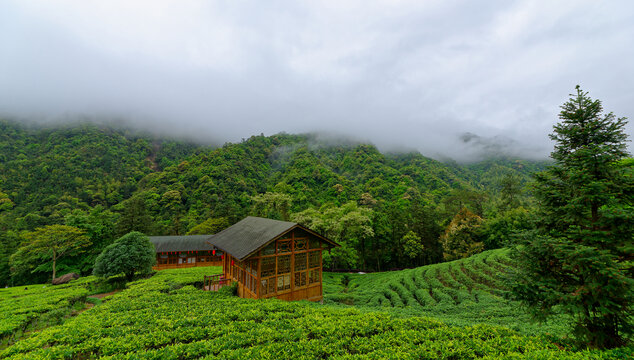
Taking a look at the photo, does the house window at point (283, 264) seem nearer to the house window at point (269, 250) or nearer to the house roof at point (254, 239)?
the house window at point (269, 250)

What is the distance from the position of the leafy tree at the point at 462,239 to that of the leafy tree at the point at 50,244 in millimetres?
46868

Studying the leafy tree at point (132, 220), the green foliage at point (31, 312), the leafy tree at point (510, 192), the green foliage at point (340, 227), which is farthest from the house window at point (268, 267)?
the leafy tree at point (510, 192)

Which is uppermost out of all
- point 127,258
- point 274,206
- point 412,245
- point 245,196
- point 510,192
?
point 245,196

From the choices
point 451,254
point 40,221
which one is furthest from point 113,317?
point 40,221

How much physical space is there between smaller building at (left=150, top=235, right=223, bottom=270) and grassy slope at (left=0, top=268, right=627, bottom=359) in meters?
20.9

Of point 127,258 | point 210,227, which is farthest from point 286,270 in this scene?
point 210,227

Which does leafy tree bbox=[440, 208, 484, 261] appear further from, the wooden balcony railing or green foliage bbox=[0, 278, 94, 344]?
green foliage bbox=[0, 278, 94, 344]

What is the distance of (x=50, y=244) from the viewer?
22969 mm

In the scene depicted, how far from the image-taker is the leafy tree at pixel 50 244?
22.7 metres

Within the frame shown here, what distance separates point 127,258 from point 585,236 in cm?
2608

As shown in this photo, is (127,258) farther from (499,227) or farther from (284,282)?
(499,227)

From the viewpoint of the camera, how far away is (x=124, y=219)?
3372 centimetres

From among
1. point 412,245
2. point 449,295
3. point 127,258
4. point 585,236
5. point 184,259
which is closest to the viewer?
point 585,236

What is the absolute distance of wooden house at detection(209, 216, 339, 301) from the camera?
12023 millimetres
